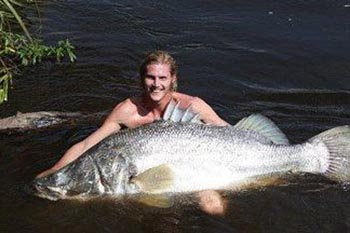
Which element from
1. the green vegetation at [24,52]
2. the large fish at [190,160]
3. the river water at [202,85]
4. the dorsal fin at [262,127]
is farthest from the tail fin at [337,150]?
the green vegetation at [24,52]

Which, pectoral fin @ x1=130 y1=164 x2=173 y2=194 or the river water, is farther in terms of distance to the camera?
the river water

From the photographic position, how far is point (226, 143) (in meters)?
5.50

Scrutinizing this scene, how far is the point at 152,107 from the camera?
6.16 meters

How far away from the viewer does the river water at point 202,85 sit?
5.80 meters

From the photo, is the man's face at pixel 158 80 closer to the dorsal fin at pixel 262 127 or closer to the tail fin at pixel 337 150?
the dorsal fin at pixel 262 127

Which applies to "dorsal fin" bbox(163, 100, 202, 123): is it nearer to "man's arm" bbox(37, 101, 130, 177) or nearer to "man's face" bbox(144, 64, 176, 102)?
"man's face" bbox(144, 64, 176, 102)

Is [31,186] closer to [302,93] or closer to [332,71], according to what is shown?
[302,93]

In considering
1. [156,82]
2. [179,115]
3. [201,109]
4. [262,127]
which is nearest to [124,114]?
[156,82]

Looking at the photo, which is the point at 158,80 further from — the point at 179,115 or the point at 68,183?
the point at 68,183

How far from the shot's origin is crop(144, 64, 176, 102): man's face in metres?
5.76

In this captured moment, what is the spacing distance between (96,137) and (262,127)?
150 centimetres

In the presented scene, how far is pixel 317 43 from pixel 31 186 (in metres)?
5.21

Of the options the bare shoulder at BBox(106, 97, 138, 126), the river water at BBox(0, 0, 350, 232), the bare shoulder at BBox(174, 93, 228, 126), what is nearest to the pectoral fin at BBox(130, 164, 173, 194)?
the river water at BBox(0, 0, 350, 232)

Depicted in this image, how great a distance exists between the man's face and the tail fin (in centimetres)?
135
